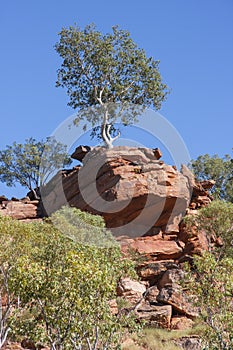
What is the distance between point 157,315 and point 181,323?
1.52m

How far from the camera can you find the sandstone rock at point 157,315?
28.5 metres

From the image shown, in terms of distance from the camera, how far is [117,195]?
1446 inches

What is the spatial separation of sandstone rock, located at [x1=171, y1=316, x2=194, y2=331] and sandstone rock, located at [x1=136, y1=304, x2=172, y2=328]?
1.33 feet

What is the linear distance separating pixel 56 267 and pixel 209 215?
67.0ft

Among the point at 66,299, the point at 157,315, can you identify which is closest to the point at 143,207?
the point at 157,315

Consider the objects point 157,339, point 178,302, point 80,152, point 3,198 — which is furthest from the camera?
point 80,152

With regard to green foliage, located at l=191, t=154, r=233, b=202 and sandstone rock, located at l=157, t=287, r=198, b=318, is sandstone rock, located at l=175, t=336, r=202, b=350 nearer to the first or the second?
sandstone rock, located at l=157, t=287, r=198, b=318

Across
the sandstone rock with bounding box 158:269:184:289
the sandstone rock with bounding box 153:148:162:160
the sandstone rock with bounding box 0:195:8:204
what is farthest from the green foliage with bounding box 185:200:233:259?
the sandstone rock with bounding box 0:195:8:204

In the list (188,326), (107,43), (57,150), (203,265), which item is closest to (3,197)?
(57,150)

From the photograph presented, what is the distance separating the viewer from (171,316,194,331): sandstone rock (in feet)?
93.7

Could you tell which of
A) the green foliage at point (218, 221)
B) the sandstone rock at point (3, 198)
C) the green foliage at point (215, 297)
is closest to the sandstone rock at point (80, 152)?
the sandstone rock at point (3, 198)

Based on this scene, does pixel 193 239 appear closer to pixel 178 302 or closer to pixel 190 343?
pixel 178 302

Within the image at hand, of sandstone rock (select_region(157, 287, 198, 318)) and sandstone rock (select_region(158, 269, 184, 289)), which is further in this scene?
sandstone rock (select_region(158, 269, 184, 289))

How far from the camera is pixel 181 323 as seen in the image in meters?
28.8
